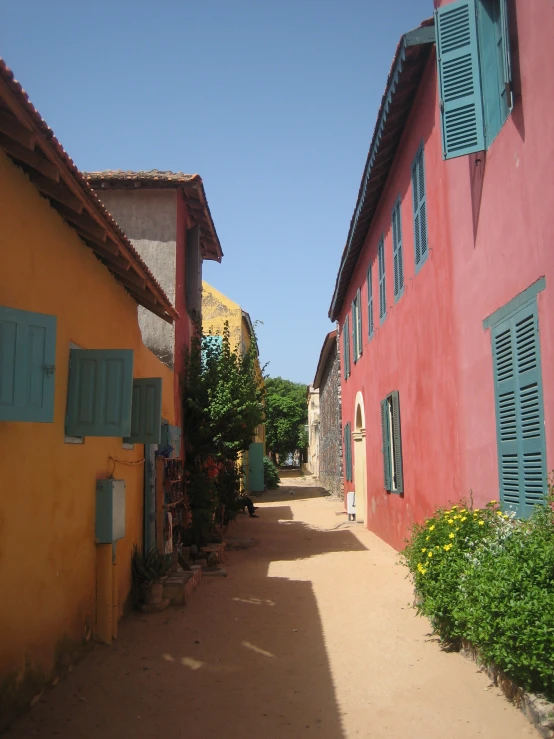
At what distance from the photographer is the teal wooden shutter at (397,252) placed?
424 inches

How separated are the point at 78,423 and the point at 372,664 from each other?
3.23 metres

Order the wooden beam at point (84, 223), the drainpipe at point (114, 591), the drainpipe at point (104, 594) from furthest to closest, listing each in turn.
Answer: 1. the drainpipe at point (114, 591)
2. the drainpipe at point (104, 594)
3. the wooden beam at point (84, 223)

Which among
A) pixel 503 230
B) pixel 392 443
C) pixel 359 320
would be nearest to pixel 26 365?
pixel 503 230

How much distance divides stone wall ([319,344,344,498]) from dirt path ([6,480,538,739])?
13759mm

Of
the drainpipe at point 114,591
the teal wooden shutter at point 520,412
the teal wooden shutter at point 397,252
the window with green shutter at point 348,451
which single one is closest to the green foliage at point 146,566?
the drainpipe at point 114,591

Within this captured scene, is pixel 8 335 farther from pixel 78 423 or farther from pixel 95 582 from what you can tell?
pixel 95 582

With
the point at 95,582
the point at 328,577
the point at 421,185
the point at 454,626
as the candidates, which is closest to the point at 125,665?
the point at 95,582

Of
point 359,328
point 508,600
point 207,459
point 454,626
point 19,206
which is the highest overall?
point 359,328

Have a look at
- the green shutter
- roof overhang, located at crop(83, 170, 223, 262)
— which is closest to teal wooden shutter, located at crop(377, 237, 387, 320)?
the green shutter

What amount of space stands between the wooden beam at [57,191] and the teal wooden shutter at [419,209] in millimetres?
4935

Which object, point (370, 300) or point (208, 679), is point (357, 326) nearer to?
point (370, 300)

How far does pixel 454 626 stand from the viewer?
5859 millimetres

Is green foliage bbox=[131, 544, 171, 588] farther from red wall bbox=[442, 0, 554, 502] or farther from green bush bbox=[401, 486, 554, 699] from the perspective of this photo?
red wall bbox=[442, 0, 554, 502]

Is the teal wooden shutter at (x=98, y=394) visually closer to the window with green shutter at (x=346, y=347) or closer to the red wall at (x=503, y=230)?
the red wall at (x=503, y=230)
